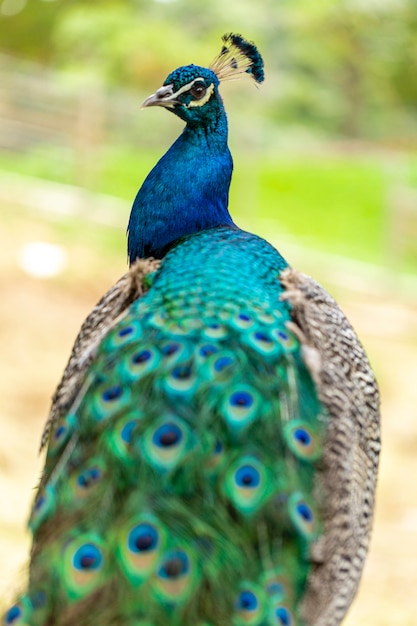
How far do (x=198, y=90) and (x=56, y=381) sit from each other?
3.56 metres

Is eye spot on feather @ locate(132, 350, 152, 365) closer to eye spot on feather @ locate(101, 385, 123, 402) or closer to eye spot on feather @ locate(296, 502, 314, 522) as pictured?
eye spot on feather @ locate(101, 385, 123, 402)

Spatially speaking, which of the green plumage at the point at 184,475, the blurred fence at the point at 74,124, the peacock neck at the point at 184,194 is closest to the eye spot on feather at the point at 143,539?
the green plumage at the point at 184,475

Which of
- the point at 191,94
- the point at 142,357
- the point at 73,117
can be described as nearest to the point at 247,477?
the point at 142,357

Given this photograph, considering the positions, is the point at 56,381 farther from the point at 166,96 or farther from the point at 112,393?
the point at 112,393

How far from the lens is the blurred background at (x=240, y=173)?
5051 mm

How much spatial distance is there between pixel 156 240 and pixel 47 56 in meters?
12.6

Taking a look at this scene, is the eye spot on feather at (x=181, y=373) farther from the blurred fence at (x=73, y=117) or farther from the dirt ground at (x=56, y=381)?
the blurred fence at (x=73, y=117)

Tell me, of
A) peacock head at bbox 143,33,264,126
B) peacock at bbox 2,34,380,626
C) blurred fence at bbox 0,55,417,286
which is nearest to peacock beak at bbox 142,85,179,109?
peacock head at bbox 143,33,264,126

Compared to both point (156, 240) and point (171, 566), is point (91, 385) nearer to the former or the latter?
point (171, 566)

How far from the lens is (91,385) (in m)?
1.70

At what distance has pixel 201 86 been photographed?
237cm

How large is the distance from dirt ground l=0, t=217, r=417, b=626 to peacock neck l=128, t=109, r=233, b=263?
134 centimetres

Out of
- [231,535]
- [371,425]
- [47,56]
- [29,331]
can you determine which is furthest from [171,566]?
[47,56]

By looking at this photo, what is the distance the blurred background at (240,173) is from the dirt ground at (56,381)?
1 centimetres
